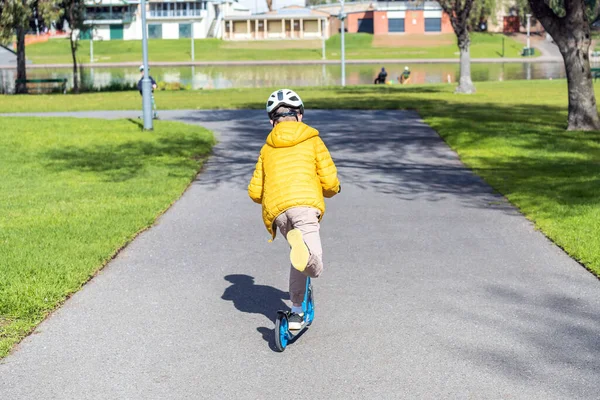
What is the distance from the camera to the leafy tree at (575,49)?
19734mm

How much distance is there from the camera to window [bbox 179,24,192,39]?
110812mm

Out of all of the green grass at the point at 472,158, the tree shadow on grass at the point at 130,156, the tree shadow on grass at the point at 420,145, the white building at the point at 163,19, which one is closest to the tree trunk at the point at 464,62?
the green grass at the point at 472,158

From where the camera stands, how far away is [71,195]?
12578 mm

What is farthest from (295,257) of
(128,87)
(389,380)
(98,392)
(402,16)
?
(402,16)

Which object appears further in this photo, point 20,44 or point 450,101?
point 20,44

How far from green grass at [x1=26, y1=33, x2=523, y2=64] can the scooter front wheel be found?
79684 mm

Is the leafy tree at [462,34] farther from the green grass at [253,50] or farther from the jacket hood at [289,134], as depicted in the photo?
the green grass at [253,50]

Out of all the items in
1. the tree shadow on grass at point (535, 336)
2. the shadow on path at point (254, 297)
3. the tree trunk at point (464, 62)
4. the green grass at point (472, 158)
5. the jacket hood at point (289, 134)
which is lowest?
the tree shadow on grass at point (535, 336)

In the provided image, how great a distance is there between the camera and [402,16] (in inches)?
4296

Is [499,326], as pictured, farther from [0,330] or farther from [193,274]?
[0,330]

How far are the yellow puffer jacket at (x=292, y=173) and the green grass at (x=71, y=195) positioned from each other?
1.90 meters

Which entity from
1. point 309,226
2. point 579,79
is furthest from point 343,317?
point 579,79

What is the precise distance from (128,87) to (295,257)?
3966cm

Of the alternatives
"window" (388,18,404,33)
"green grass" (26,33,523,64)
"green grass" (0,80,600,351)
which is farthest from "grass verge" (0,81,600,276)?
"window" (388,18,404,33)
